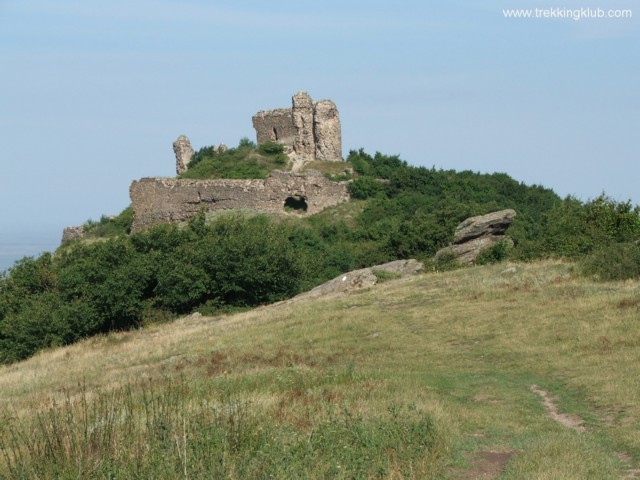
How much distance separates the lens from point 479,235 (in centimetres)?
3741

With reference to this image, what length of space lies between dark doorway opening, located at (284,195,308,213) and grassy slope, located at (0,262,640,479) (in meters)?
18.7

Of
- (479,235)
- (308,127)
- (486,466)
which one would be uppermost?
(308,127)

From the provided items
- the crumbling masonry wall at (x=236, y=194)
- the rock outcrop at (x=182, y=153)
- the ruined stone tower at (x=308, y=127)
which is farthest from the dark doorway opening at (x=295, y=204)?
the rock outcrop at (x=182, y=153)

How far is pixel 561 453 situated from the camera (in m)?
10.8

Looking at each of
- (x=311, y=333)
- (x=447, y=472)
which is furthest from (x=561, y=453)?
(x=311, y=333)

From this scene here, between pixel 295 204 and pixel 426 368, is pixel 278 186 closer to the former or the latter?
pixel 295 204

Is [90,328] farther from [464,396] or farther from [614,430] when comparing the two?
[614,430]

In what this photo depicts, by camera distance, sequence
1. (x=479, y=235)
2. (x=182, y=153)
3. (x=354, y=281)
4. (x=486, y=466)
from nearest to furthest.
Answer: (x=486, y=466) < (x=354, y=281) < (x=479, y=235) < (x=182, y=153)

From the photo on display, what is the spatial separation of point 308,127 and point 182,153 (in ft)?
31.8

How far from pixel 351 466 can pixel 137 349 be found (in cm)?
1688

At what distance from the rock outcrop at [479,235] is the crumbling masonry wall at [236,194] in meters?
12.5

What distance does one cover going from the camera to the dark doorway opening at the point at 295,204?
1995 inches

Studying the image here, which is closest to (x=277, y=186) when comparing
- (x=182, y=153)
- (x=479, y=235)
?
(x=182, y=153)

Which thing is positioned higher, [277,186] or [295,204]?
[277,186]
